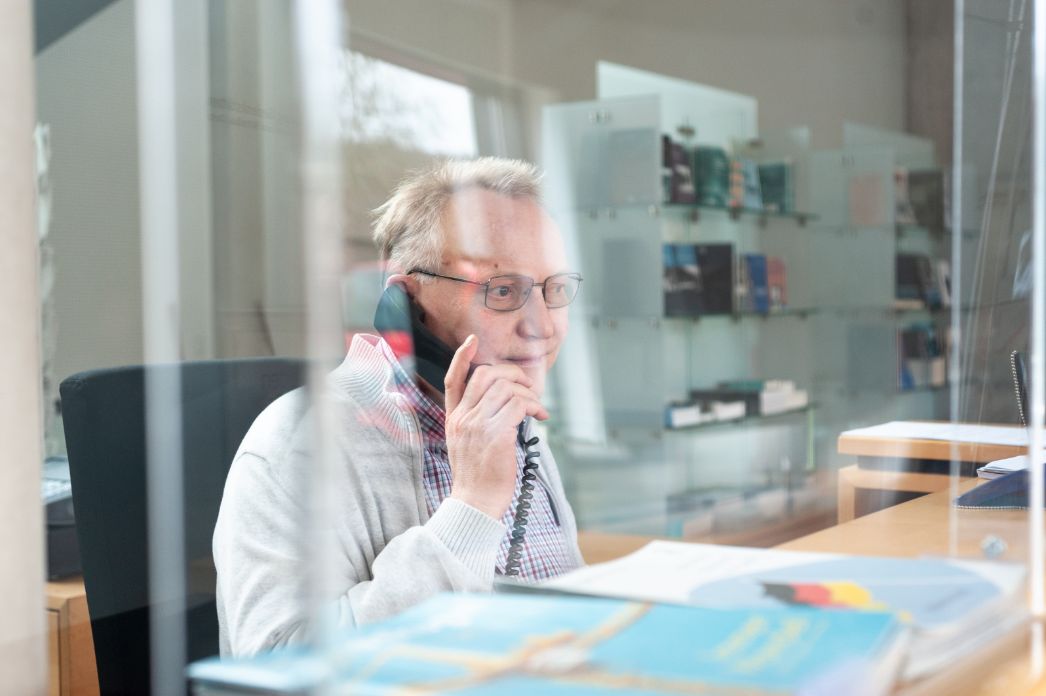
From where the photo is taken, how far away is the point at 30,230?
0.96 m

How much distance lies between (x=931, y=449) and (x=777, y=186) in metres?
2.58

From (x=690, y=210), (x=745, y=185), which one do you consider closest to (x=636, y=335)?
(x=690, y=210)

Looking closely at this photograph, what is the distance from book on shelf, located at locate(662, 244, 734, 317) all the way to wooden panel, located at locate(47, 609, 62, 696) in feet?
7.72

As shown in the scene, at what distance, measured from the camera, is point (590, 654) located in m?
0.44

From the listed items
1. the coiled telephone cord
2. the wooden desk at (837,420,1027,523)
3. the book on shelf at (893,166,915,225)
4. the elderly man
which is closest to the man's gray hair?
the elderly man

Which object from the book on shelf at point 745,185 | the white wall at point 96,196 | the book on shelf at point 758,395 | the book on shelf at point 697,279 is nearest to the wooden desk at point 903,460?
the white wall at point 96,196

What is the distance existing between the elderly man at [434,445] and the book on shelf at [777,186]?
233cm

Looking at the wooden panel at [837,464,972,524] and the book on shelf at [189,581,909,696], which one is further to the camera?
the wooden panel at [837,464,972,524]

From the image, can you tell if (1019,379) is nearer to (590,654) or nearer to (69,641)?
(590,654)

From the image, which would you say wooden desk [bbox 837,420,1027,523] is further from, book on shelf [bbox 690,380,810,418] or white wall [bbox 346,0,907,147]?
white wall [bbox 346,0,907,147]

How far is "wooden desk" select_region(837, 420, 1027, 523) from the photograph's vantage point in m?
0.92

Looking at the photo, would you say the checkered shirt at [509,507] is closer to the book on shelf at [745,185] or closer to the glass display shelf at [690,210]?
the glass display shelf at [690,210]

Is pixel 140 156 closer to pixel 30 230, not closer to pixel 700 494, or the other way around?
pixel 30 230

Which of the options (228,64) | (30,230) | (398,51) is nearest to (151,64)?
(228,64)
